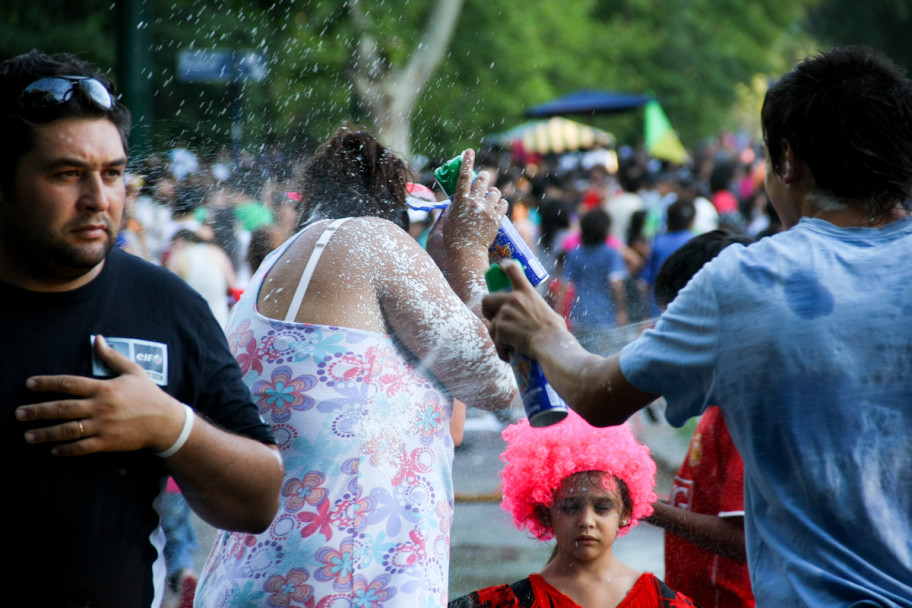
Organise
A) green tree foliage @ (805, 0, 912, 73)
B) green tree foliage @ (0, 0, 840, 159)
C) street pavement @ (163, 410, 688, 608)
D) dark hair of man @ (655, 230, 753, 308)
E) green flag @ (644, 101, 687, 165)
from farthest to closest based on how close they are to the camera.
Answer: green tree foliage @ (805, 0, 912, 73), green flag @ (644, 101, 687, 165), green tree foliage @ (0, 0, 840, 159), street pavement @ (163, 410, 688, 608), dark hair of man @ (655, 230, 753, 308)

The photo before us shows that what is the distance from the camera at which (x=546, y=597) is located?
2.96 m

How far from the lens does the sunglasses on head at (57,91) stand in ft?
5.82

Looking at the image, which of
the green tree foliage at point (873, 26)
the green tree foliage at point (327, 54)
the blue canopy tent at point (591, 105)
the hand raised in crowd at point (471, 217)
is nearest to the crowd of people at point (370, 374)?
the hand raised in crowd at point (471, 217)

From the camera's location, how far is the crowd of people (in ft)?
5.62

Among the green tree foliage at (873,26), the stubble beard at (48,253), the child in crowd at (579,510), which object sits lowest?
the child in crowd at (579,510)

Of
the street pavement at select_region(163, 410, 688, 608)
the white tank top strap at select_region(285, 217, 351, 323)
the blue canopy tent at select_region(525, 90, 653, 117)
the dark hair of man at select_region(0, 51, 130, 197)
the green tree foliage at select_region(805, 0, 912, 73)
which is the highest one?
the green tree foliage at select_region(805, 0, 912, 73)

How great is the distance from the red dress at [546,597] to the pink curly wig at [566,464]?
0.70ft

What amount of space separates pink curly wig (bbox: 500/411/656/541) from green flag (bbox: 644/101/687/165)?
18.4 meters

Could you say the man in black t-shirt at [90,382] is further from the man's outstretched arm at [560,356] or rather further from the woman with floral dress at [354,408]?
the man's outstretched arm at [560,356]

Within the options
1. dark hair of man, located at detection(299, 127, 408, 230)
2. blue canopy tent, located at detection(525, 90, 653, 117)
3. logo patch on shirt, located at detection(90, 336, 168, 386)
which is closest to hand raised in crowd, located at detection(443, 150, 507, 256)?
dark hair of man, located at detection(299, 127, 408, 230)

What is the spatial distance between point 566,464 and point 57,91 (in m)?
1.84

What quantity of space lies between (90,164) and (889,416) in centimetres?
139

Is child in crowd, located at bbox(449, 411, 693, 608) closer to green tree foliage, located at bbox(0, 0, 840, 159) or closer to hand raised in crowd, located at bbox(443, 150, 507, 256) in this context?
hand raised in crowd, located at bbox(443, 150, 507, 256)

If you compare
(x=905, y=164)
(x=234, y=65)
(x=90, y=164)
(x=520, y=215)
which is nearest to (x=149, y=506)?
(x=90, y=164)
